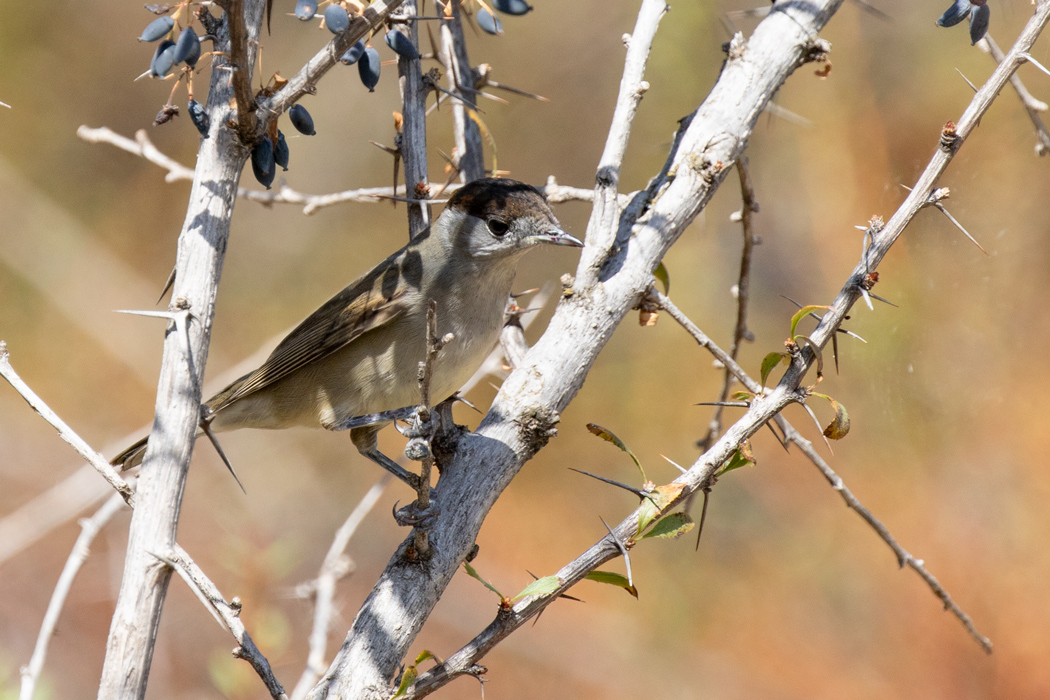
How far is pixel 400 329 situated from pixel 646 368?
457 cm

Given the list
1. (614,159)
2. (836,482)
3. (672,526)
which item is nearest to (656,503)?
(672,526)

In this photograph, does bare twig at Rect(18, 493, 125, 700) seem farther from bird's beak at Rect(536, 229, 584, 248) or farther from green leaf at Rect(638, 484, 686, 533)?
bird's beak at Rect(536, 229, 584, 248)

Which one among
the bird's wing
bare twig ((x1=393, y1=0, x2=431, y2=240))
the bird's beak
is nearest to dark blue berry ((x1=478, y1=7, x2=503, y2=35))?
bare twig ((x1=393, y1=0, x2=431, y2=240))

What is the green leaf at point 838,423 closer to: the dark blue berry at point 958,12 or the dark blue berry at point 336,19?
the dark blue berry at point 958,12

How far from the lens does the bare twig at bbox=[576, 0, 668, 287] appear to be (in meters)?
2.70

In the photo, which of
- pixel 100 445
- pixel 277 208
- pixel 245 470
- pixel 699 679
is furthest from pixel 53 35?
pixel 699 679

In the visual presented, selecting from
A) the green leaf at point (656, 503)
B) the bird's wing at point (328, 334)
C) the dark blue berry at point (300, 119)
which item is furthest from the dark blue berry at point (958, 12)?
the bird's wing at point (328, 334)

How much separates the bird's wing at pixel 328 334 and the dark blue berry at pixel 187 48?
1.70 metres

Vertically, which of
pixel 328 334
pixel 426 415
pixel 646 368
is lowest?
pixel 426 415

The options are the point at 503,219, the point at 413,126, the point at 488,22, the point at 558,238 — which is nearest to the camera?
the point at 488,22

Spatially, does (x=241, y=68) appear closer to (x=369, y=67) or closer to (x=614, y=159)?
(x=369, y=67)

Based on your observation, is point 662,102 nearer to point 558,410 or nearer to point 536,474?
point 536,474

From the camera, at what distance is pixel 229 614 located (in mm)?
1703

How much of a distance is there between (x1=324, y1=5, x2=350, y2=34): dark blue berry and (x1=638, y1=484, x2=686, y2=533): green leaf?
4.55ft
